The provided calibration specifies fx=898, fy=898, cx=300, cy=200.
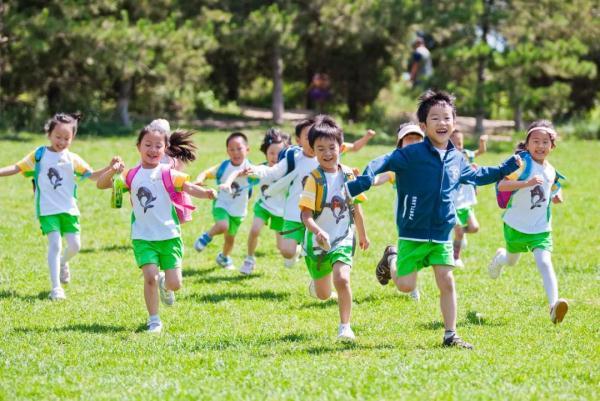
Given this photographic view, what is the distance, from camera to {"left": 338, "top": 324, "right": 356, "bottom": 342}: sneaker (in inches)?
291

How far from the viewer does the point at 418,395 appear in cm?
575

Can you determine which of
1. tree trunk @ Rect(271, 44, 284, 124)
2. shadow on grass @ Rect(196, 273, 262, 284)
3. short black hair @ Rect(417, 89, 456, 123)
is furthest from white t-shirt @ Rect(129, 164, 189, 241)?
tree trunk @ Rect(271, 44, 284, 124)

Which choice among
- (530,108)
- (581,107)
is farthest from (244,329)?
(581,107)

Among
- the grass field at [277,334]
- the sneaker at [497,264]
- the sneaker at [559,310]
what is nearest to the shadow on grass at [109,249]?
the grass field at [277,334]

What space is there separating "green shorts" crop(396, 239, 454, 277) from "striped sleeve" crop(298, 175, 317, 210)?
2.61 feet

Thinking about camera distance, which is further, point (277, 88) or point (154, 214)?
point (277, 88)

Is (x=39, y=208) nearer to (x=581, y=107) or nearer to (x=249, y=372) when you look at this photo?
(x=249, y=372)

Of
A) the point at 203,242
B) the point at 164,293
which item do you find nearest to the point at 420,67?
the point at 203,242

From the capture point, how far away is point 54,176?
944 centimetres

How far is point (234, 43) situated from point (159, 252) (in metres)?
20.1

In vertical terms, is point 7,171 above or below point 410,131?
below

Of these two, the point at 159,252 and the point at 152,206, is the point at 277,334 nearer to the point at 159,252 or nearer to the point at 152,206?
the point at 159,252

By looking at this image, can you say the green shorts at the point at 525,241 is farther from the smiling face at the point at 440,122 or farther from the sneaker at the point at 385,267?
the smiling face at the point at 440,122

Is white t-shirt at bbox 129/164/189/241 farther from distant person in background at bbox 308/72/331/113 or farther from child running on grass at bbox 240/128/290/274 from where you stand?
distant person in background at bbox 308/72/331/113
